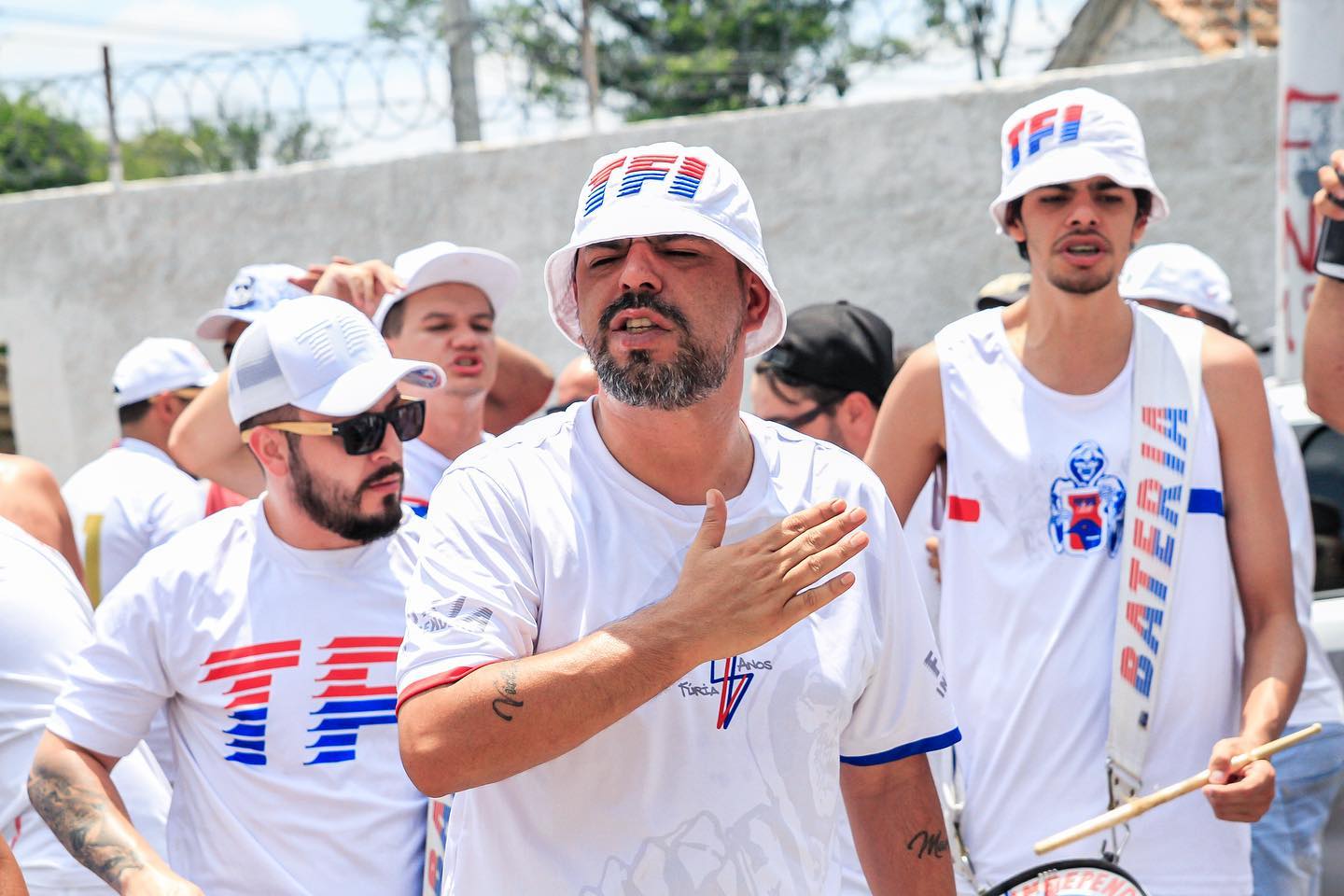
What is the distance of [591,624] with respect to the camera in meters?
2.26

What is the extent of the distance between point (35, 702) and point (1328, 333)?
3.10 metres

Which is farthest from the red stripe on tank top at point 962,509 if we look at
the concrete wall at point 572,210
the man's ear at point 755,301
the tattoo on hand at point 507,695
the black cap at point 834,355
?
the concrete wall at point 572,210

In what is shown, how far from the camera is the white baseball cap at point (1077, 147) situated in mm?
3625

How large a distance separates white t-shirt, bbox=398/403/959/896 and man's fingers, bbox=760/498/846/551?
0.62ft

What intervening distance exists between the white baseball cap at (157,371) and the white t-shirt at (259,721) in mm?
3308

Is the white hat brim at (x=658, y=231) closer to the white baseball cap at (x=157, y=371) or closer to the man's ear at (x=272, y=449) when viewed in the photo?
the man's ear at (x=272, y=449)

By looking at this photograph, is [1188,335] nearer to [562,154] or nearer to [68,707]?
[68,707]

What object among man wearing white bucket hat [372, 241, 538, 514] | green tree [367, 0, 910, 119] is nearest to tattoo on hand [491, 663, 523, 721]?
man wearing white bucket hat [372, 241, 538, 514]

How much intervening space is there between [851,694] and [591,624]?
A: 446mm

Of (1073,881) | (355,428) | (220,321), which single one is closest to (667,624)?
(1073,881)

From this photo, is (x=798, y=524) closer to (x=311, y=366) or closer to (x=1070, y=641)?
(x=1070, y=641)

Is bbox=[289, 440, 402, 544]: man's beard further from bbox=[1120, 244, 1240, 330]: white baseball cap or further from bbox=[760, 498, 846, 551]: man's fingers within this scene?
bbox=[1120, 244, 1240, 330]: white baseball cap

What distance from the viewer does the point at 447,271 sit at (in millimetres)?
4895

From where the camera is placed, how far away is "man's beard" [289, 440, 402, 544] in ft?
11.3
